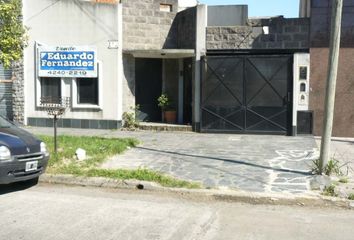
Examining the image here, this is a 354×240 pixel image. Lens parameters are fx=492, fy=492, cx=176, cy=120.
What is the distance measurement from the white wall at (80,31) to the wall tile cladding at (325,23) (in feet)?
21.4

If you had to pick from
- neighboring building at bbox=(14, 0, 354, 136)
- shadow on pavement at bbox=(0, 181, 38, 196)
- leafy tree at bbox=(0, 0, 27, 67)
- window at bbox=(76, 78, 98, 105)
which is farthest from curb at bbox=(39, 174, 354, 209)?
window at bbox=(76, 78, 98, 105)

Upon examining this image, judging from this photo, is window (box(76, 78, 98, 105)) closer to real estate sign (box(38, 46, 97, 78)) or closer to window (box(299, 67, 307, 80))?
real estate sign (box(38, 46, 97, 78))

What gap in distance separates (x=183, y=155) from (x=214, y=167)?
5.29 feet

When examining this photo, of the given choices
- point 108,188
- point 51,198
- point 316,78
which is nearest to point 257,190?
point 108,188

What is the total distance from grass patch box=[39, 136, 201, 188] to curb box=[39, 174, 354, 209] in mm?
164

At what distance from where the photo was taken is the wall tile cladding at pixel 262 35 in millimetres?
15852

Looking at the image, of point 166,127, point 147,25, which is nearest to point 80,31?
point 147,25

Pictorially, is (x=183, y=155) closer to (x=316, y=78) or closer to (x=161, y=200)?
(x=161, y=200)

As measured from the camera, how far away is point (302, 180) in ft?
30.3

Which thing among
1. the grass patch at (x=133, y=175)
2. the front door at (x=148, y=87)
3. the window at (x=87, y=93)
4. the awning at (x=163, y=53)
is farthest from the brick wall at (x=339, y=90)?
the grass patch at (x=133, y=175)

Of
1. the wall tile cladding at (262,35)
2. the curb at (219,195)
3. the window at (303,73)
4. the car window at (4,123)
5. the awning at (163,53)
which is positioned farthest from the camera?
the awning at (163,53)

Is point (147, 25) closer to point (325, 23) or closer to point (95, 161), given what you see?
point (325, 23)

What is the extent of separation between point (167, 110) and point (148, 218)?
1129 cm

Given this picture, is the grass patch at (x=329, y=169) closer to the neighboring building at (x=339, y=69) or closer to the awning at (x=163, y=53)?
the neighboring building at (x=339, y=69)
